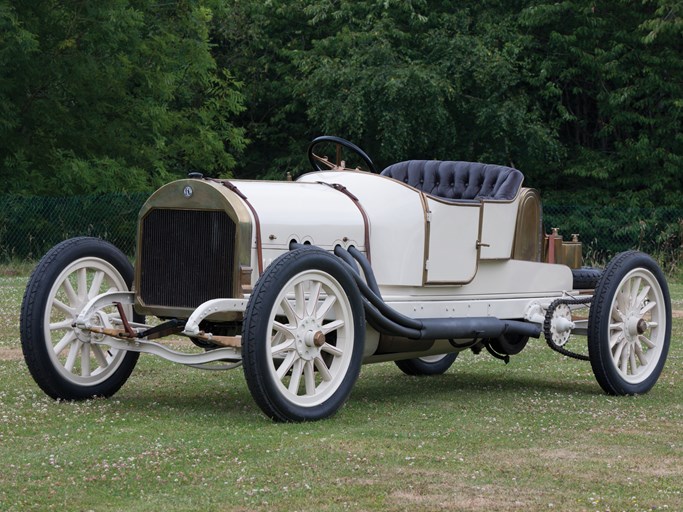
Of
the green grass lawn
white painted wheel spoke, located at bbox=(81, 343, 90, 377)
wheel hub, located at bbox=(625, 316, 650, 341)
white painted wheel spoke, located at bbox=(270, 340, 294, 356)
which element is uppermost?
wheel hub, located at bbox=(625, 316, 650, 341)

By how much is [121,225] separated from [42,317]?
15758 mm

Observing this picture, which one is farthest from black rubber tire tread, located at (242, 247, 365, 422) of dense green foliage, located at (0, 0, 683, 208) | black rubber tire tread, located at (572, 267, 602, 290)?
dense green foliage, located at (0, 0, 683, 208)

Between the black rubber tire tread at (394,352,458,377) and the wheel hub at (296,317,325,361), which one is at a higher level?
the wheel hub at (296,317,325,361)

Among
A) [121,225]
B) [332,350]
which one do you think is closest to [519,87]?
[121,225]

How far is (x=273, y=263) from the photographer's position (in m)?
7.15

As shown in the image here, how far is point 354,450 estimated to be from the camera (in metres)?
6.43

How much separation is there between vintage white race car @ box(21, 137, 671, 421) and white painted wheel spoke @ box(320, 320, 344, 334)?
0.02m

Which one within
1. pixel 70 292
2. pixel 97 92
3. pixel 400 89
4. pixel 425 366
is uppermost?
pixel 400 89

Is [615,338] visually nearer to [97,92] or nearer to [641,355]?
[641,355]

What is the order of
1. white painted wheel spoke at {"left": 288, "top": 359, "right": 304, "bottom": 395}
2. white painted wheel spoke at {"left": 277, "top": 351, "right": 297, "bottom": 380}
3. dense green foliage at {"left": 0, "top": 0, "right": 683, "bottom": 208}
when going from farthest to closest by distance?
1. dense green foliage at {"left": 0, "top": 0, "right": 683, "bottom": 208}
2. white painted wheel spoke at {"left": 288, "top": 359, "right": 304, "bottom": 395}
3. white painted wheel spoke at {"left": 277, "top": 351, "right": 297, "bottom": 380}

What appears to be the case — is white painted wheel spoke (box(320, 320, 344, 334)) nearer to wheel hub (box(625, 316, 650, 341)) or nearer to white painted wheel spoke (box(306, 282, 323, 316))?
white painted wheel spoke (box(306, 282, 323, 316))

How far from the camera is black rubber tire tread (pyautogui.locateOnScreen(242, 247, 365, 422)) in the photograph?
697 cm

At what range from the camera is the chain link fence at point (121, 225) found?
72.2 ft

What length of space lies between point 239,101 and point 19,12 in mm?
6524
